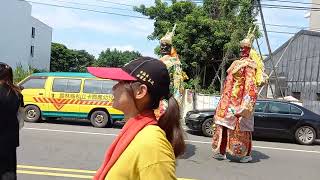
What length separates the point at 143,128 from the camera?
222 cm

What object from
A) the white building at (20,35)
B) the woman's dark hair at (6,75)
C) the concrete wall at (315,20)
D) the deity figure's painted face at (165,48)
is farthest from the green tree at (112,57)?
the woman's dark hair at (6,75)

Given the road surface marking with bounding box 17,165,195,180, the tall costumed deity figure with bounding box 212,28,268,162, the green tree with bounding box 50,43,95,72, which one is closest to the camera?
the road surface marking with bounding box 17,165,195,180

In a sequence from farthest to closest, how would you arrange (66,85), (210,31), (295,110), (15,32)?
(15,32), (210,31), (66,85), (295,110)

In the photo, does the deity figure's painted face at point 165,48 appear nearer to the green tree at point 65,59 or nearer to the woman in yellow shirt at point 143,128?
the woman in yellow shirt at point 143,128

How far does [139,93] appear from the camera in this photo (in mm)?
2273

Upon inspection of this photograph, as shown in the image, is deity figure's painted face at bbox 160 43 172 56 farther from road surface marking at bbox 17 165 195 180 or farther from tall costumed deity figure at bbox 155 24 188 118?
road surface marking at bbox 17 165 195 180

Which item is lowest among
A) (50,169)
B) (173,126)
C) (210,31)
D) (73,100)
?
(50,169)

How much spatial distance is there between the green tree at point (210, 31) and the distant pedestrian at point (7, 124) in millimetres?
19609

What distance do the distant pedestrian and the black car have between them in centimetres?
949

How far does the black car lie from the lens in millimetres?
13844

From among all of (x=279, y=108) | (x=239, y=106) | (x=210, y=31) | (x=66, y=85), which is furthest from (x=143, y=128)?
(x=210, y=31)

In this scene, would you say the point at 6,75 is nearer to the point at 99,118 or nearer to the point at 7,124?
the point at 7,124

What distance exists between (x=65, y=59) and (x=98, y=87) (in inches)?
2498

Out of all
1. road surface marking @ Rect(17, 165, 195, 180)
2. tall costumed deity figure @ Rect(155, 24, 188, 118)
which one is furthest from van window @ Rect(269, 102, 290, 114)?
road surface marking @ Rect(17, 165, 195, 180)
